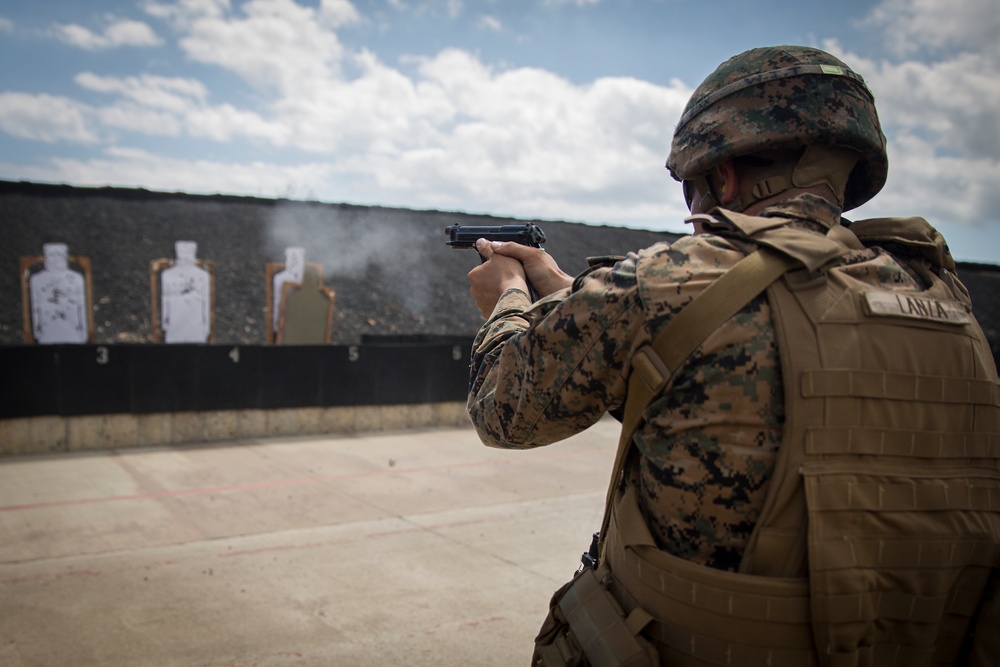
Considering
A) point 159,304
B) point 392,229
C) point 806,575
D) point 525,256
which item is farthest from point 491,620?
point 392,229

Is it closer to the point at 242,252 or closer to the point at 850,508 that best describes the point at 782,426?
the point at 850,508

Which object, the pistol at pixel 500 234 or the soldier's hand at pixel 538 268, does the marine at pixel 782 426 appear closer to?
the soldier's hand at pixel 538 268

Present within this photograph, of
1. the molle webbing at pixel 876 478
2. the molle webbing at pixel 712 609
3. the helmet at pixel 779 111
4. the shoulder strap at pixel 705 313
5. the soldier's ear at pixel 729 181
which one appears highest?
the helmet at pixel 779 111

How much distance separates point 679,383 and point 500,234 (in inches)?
36.3

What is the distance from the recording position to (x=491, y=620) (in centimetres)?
423

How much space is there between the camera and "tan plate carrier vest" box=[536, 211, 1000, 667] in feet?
4.56

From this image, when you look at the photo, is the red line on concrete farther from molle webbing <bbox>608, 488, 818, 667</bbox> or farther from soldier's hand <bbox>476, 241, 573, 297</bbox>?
molle webbing <bbox>608, 488, 818, 667</bbox>

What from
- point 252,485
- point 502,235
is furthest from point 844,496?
point 252,485

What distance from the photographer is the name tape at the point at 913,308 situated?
1.45 meters

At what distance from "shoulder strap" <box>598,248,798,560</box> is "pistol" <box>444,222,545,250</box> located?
2.52ft

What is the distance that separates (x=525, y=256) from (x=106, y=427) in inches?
317

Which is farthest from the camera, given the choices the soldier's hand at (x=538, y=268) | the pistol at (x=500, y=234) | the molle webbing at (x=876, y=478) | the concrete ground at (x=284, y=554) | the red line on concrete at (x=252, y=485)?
the red line on concrete at (x=252, y=485)

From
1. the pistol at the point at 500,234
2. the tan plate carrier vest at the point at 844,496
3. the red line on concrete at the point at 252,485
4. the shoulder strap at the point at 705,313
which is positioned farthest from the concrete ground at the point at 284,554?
the shoulder strap at the point at 705,313

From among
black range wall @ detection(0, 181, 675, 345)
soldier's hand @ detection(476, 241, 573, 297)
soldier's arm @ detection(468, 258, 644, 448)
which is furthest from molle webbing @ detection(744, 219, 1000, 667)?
black range wall @ detection(0, 181, 675, 345)
